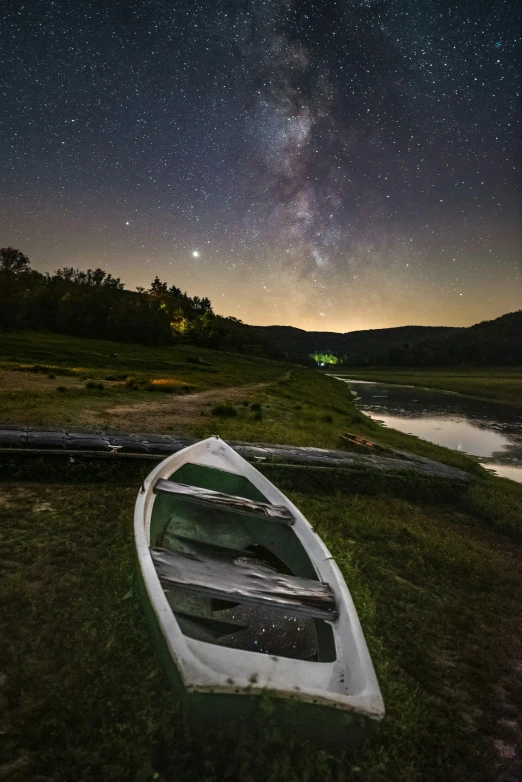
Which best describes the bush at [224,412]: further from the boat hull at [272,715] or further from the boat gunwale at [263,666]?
the boat hull at [272,715]

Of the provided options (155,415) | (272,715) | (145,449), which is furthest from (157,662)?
(155,415)

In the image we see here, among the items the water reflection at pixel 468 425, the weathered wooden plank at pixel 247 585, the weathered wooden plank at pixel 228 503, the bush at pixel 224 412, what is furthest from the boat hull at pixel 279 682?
the water reflection at pixel 468 425

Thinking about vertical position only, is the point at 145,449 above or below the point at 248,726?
above

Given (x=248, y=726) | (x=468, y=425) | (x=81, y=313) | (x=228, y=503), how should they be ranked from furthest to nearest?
(x=81, y=313), (x=468, y=425), (x=228, y=503), (x=248, y=726)

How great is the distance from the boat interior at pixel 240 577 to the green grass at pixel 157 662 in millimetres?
683

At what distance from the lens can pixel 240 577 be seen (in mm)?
4438

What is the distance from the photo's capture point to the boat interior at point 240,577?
3973 mm

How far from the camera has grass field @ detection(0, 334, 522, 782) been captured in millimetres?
3244

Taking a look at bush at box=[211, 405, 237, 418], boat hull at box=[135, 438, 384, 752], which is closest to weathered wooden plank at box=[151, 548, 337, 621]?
boat hull at box=[135, 438, 384, 752]

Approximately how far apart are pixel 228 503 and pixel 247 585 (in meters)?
2.01

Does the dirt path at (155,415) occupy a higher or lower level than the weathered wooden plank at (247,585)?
lower

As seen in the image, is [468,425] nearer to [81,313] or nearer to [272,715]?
[272,715]

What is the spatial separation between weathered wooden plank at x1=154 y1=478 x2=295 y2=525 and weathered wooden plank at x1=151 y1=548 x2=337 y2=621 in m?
1.24

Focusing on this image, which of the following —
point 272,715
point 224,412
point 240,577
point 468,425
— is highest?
point 240,577
